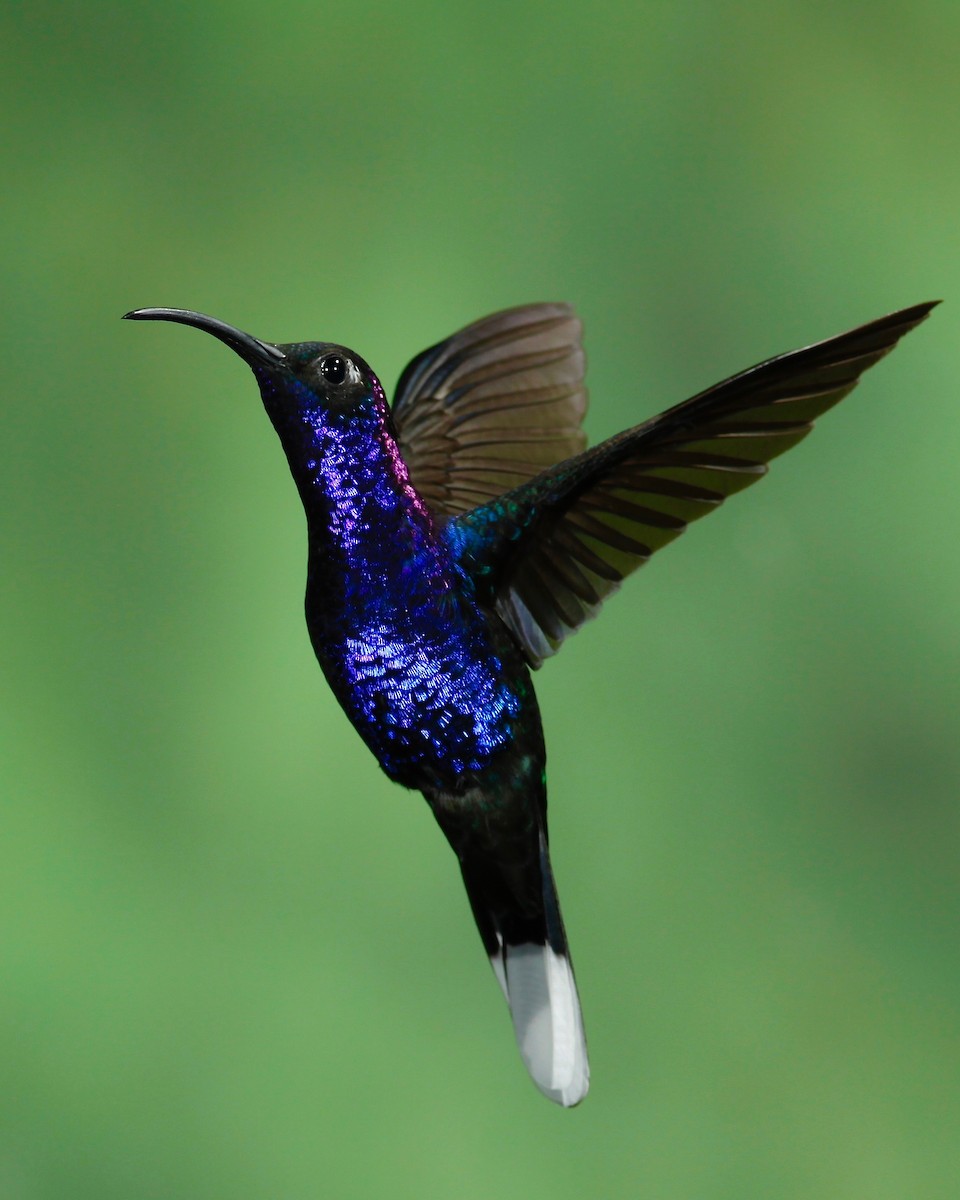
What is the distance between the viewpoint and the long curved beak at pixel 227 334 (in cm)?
39

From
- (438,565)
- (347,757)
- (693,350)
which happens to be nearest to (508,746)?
(438,565)

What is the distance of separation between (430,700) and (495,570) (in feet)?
0.19

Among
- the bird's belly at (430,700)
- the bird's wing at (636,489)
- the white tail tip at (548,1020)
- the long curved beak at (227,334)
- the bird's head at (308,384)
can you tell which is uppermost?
the long curved beak at (227,334)

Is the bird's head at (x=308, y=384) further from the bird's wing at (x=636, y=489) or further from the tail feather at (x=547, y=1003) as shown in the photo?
the tail feather at (x=547, y=1003)

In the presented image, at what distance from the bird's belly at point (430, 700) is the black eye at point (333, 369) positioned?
0.26ft

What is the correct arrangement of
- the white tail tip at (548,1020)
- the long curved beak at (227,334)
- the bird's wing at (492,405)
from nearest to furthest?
the long curved beak at (227,334), the white tail tip at (548,1020), the bird's wing at (492,405)

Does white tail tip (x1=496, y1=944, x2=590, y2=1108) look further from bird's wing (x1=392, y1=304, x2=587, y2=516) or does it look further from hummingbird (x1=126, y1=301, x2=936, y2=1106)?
bird's wing (x1=392, y1=304, x2=587, y2=516)

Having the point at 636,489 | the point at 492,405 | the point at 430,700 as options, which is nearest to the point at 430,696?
the point at 430,700

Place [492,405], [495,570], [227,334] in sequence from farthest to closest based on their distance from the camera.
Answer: [492,405] < [495,570] < [227,334]

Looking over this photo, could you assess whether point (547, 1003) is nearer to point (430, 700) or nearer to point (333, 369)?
point (430, 700)

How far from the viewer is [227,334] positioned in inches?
15.7

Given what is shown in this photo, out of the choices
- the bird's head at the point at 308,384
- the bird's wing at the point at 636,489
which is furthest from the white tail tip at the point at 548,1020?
the bird's head at the point at 308,384

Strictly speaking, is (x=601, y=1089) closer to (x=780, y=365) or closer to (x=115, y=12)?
(x=780, y=365)

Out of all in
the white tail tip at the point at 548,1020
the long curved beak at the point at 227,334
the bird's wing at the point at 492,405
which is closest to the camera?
the long curved beak at the point at 227,334
